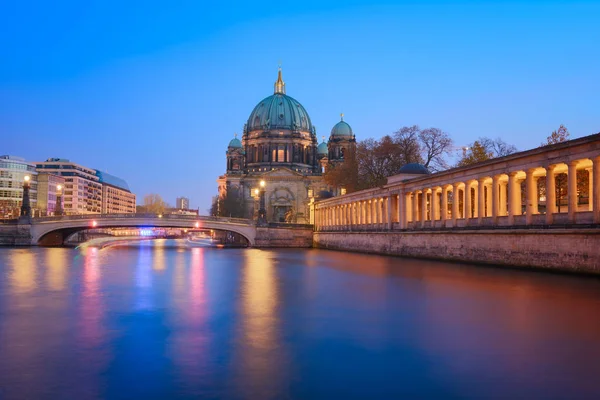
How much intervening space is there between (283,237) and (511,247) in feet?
173

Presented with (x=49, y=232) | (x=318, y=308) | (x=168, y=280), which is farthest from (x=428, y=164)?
(x=318, y=308)

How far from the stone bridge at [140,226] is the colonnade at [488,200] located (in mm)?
9299

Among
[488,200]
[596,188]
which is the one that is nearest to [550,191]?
[596,188]

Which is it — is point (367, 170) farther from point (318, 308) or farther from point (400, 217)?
point (318, 308)

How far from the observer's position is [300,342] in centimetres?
1278

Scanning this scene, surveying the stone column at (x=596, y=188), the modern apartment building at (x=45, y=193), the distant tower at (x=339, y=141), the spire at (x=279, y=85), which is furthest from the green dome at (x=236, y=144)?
the stone column at (x=596, y=188)

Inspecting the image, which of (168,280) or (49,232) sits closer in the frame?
(168,280)

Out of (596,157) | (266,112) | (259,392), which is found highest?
(266,112)

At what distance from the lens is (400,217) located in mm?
55906

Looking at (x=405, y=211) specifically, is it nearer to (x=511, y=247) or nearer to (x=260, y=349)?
(x=511, y=247)

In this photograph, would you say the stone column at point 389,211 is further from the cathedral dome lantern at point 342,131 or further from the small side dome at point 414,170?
the cathedral dome lantern at point 342,131

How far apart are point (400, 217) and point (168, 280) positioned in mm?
31015

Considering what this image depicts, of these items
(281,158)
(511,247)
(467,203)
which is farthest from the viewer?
(281,158)

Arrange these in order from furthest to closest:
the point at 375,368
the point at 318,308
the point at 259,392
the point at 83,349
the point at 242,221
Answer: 1. the point at 242,221
2. the point at 318,308
3. the point at 83,349
4. the point at 375,368
5. the point at 259,392
